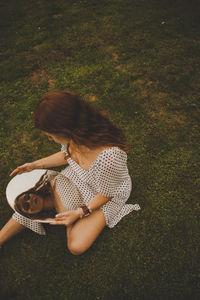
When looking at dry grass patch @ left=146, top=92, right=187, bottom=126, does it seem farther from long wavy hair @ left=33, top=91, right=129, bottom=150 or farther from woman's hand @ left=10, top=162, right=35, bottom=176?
woman's hand @ left=10, top=162, right=35, bottom=176

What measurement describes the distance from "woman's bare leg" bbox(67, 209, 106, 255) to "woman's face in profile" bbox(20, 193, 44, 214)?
0.45 m

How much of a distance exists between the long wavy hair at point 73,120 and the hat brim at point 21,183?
0.73 metres

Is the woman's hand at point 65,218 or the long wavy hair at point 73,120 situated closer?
the long wavy hair at point 73,120

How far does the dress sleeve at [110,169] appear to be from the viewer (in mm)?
1949

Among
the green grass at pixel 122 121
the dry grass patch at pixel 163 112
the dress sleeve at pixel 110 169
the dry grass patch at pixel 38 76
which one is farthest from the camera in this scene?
the dry grass patch at pixel 38 76

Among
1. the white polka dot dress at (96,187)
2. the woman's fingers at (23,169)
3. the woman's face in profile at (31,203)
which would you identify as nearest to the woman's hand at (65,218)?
the white polka dot dress at (96,187)

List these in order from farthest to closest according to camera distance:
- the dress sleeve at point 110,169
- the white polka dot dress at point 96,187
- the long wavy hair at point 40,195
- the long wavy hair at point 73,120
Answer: the long wavy hair at point 40,195 → the white polka dot dress at point 96,187 → the dress sleeve at point 110,169 → the long wavy hair at point 73,120

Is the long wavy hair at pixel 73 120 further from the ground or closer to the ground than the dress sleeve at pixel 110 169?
further from the ground

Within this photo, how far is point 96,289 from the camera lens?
2.43m

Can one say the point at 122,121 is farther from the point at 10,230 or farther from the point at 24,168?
the point at 10,230

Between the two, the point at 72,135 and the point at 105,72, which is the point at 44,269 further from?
the point at 105,72

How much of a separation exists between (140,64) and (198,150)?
2.15 m

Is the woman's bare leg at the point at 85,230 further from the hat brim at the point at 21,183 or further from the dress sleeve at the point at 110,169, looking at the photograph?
the hat brim at the point at 21,183

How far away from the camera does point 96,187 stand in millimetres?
2312
